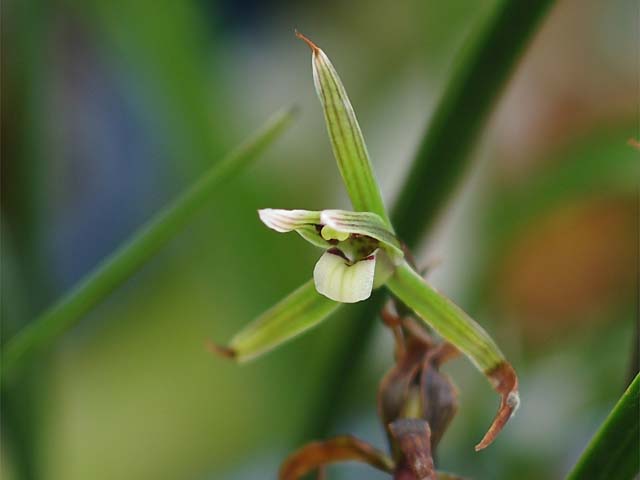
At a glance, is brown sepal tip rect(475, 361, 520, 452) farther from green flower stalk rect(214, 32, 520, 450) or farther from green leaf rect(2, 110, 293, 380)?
green leaf rect(2, 110, 293, 380)

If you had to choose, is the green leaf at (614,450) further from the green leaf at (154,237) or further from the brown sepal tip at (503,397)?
the green leaf at (154,237)

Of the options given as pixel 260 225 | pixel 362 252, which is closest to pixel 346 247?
pixel 362 252

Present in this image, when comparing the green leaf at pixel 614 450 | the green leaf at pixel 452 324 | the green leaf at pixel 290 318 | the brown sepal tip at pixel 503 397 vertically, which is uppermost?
the green leaf at pixel 290 318

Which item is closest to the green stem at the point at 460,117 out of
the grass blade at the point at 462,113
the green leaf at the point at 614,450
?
the grass blade at the point at 462,113

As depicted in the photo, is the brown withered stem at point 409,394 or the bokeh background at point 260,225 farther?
the bokeh background at point 260,225

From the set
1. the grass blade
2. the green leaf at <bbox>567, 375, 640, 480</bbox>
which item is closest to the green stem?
the grass blade

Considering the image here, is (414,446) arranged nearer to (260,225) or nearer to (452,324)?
(452,324)

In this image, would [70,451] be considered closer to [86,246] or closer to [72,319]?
[86,246]
